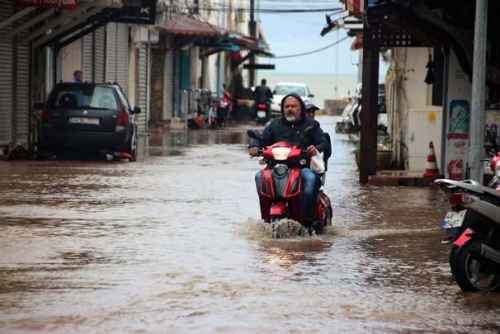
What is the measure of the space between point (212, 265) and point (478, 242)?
7.58ft

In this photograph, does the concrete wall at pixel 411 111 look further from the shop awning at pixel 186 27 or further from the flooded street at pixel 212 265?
the shop awning at pixel 186 27

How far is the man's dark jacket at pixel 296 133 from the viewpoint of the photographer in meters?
14.2

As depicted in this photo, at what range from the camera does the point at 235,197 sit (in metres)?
18.6

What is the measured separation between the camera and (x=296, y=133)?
14281 mm

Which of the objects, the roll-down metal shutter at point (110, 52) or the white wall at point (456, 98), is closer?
the white wall at point (456, 98)

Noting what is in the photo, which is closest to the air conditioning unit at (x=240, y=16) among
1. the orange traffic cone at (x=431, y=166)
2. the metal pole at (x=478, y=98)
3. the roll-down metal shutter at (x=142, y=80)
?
the roll-down metal shutter at (x=142, y=80)

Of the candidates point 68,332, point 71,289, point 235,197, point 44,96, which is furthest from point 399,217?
point 44,96

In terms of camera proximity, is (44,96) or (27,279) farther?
(44,96)

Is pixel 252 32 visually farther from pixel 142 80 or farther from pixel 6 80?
pixel 6 80

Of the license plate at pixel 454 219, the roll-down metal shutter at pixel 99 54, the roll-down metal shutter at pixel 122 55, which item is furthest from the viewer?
the roll-down metal shutter at pixel 122 55

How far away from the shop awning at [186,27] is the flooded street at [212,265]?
27.7 m

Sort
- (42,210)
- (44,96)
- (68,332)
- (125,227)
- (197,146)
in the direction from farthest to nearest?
(197,146)
(44,96)
(42,210)
(125,227)
(68,332)

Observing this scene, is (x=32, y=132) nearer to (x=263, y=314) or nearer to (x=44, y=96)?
(x=44, y=96)

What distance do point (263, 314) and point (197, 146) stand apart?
2583cm
